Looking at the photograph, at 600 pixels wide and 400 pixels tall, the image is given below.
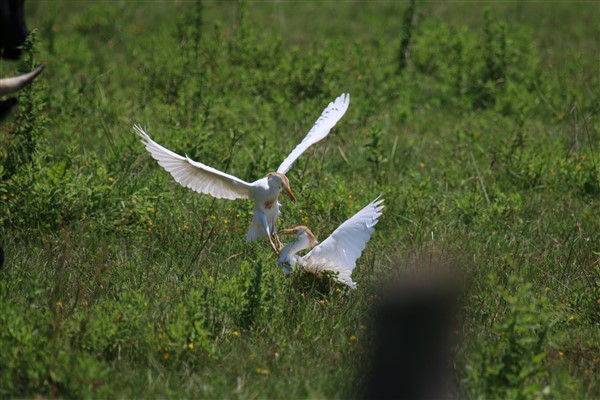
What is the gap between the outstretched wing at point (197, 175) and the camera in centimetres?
566

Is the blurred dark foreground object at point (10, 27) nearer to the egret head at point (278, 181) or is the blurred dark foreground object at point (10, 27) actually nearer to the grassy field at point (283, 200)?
the grassy field at point (283, 200)

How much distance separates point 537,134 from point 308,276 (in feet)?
13.1

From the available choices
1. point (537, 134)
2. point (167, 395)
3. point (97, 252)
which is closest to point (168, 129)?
point (97, 252)

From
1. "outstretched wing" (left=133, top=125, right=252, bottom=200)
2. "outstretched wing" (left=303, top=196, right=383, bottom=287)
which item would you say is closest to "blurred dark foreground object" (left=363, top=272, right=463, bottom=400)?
"outstretched wing" (left=303, top=196, right=383, bottom=287)

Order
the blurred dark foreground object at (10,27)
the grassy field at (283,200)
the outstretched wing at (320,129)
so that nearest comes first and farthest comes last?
the grassy field at (283,200)
the blurred dark foreground object at (10,27)
the outstretched wing at (320,129)

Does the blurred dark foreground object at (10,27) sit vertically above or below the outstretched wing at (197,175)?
above

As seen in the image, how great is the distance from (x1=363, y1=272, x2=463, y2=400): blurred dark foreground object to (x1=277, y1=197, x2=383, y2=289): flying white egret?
174 centimetres

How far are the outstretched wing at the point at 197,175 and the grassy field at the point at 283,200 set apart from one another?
1.25 ft

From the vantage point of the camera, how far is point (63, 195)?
6254 millimetres

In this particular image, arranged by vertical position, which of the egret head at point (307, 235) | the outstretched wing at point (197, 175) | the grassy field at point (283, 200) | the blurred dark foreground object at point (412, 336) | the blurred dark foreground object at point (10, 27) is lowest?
the grassy field at point (283, 200)

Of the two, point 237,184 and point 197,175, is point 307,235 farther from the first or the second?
point 197,175

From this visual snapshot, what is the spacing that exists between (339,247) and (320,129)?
1.24m

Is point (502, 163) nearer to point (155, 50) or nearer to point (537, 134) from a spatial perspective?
point (537, 134)

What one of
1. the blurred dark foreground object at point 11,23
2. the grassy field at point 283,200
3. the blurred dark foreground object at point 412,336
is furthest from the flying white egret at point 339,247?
the blurred dark foreground object at point 11,23
